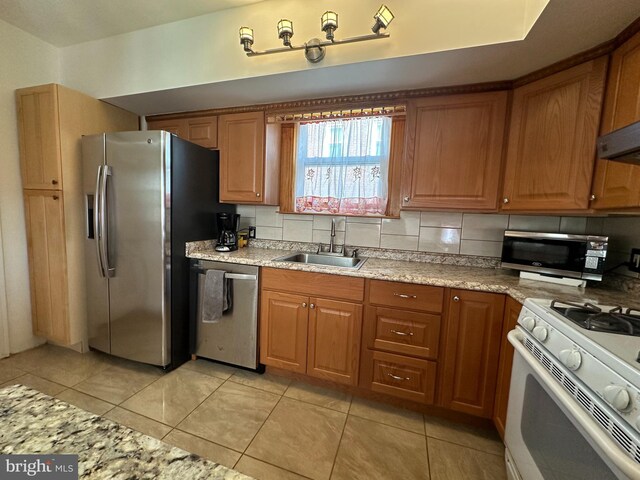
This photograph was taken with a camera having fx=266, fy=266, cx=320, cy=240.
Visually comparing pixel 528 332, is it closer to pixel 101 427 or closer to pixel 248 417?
pixel 101 427

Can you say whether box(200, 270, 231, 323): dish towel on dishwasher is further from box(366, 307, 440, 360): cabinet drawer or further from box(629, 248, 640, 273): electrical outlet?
box(629, 248, 640, 273): electrical outlet

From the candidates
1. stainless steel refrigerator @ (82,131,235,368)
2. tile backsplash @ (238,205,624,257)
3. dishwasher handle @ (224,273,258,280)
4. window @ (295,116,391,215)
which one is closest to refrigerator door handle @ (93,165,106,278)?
stainless steel refrigerator @ (82,131,235,368)

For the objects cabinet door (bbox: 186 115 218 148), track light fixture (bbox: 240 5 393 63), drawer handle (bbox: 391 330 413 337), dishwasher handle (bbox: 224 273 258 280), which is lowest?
drawer handle (bbox: 391 330 413 337)

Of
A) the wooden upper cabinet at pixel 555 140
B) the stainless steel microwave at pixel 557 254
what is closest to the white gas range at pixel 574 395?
the stainless steel microwave at pixel 557 254

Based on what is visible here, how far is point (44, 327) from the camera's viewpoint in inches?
87.7

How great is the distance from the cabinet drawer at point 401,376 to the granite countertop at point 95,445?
149cm

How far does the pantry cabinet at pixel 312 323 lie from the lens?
70.1 inches

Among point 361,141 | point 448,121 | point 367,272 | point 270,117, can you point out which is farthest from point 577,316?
point 270,117

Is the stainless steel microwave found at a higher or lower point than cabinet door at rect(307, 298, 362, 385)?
higher

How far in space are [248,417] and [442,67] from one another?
238 cm

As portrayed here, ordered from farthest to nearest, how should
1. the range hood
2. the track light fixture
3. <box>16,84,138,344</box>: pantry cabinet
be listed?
<box>16,84,138,344</box>: pantry cabinet
the track light fixture
the range hood

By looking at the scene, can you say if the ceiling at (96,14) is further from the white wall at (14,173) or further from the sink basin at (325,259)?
the sink basin at (325,259)

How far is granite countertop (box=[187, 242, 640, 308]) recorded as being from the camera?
1.36 meters

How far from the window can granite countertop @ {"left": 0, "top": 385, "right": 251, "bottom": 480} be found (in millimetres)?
1937
